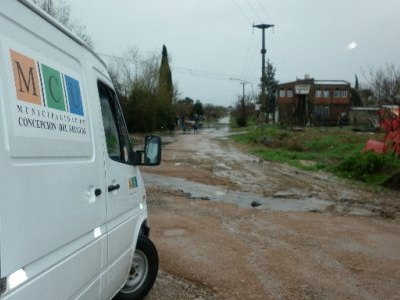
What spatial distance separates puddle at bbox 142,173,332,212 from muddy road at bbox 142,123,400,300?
0.02 m

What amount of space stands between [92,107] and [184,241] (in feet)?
14.9

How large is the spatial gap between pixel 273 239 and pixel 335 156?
16934 mm

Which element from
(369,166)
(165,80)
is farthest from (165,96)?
(369,166)

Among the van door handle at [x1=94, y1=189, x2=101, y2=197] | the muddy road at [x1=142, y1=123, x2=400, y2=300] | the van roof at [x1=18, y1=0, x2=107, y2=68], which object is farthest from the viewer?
the muddy road at [x1=142, y1=123, x2=400, y2=300]

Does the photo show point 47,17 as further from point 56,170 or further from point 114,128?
point 114,128

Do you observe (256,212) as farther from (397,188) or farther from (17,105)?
(17,105)

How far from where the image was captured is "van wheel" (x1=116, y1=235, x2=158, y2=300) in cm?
498

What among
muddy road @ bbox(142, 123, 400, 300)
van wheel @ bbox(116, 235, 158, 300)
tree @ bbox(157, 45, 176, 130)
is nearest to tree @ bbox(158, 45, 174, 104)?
tree @ bbox(157, 45, 176, 130)

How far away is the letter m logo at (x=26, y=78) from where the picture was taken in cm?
254

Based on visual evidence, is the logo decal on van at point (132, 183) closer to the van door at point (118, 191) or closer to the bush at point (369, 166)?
the van door at point (118, 191)

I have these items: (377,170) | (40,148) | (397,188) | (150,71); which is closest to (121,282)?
(40,148)

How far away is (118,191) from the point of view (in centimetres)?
414

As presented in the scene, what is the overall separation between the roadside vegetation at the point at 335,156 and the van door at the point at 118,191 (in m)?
11.9

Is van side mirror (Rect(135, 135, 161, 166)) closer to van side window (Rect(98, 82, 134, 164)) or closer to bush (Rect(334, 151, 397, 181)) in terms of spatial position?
van side window (Rect(98, 82, 134, 164))
